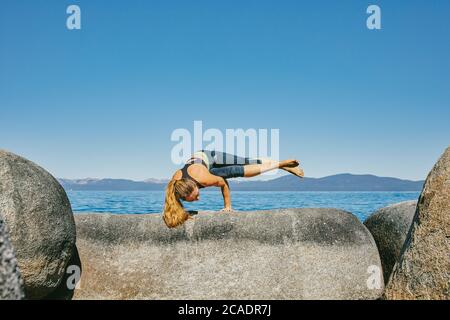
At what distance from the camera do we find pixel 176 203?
600 cm

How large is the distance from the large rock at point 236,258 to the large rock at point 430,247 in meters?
0.93

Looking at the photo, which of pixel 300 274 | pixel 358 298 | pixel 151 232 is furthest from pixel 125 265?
pixel 358 298

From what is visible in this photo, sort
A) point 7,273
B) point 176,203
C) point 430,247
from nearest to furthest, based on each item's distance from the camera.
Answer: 1. point 7,273
2. point 430,247
3. point 176,203

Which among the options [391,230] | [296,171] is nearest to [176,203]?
[296,171]

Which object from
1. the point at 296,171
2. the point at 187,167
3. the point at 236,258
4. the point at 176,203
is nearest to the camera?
the point at 236,258

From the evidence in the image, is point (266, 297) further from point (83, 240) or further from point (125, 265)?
point (83, 240)

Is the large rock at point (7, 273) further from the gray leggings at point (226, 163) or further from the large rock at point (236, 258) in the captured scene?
the gray leggings at point (226, 163)

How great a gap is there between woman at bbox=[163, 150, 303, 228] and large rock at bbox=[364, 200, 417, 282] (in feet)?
4.23

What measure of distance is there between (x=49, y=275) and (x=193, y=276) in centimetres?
162

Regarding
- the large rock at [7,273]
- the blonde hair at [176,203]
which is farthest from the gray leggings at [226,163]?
the large rock at [7,273]

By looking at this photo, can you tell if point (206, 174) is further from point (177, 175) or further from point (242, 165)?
point (242, 165)

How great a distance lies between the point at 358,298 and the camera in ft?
18.4

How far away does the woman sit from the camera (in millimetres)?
5999

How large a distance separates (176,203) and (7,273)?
356cm
